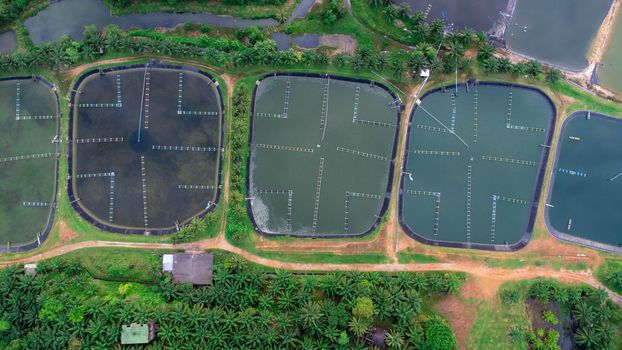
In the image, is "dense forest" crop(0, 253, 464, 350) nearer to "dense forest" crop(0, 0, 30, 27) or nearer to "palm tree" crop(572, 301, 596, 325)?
"palm tree" crop(572, 301, 596, 325)

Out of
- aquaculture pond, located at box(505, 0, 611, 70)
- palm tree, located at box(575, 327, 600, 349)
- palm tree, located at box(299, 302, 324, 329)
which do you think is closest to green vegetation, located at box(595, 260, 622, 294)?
palm tree, located at box(575, 327, 600, 349)

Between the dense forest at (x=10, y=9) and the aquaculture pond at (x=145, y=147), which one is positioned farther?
the dense forest at (x=10, y=9)

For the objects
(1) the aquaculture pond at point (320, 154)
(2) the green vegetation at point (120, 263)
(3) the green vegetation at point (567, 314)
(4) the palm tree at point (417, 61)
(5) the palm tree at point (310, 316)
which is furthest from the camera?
(1) the aquaculture pond at point (320, 154)

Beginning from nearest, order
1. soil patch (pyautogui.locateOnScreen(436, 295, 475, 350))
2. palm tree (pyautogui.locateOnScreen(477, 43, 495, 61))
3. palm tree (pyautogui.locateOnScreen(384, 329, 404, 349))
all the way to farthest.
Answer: palm tree (pyautogui.locateOnScreen(384, 329, 404, 349)) → soil patch (pyautogui.locateOnScreen(436, 295, 475, 350)) → palm tree (pyautogui.locateOnScreen(477, 43, 495, 61))

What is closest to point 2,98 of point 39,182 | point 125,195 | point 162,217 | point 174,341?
point 39,182

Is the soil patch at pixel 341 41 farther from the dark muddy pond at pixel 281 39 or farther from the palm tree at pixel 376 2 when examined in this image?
the palm tree at pixel 376 2

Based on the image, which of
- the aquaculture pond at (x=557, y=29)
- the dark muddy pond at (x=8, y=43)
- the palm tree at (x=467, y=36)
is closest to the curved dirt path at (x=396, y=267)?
the dark muddy pond at (x=8, y=43)

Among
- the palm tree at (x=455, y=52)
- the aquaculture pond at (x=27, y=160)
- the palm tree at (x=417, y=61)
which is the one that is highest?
the palm tree at (x=455, y=52)
